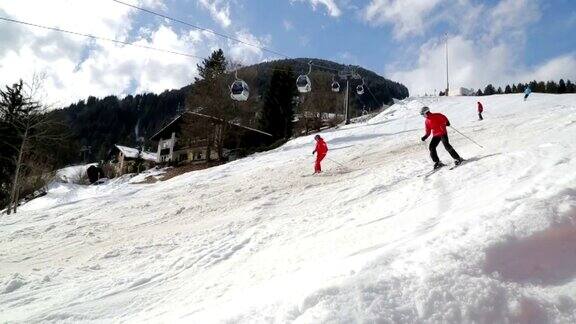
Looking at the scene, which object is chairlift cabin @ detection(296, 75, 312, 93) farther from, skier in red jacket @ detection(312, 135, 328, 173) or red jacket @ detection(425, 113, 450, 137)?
red jacket @ detection(425, 113, 450, 137)

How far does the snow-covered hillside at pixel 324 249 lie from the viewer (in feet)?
12.8

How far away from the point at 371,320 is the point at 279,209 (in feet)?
25.7

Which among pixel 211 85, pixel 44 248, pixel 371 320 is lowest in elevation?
pixel 44 248

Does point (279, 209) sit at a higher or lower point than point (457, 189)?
lower

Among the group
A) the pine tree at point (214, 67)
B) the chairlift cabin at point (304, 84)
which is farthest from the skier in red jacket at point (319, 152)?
the pine tree at point (214, 67)

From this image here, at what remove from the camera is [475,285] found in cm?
394

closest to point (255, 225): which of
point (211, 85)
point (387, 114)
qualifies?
point (211, 85)

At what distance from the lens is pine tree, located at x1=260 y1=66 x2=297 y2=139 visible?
192 ft

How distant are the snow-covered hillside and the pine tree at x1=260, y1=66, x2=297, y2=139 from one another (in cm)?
4223

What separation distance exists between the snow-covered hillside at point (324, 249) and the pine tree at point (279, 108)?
42.2 metres

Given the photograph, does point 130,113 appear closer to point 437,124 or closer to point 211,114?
point 211,114

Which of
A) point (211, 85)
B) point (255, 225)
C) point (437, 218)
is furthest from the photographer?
point (211, 85)

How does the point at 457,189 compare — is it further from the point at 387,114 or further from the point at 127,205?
the point at 387,114

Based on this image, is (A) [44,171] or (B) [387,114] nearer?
(A) [44,171]
